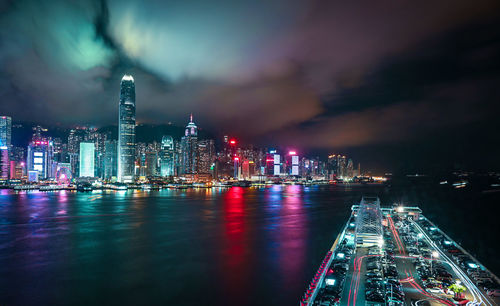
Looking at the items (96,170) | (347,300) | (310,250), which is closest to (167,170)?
(96,170)

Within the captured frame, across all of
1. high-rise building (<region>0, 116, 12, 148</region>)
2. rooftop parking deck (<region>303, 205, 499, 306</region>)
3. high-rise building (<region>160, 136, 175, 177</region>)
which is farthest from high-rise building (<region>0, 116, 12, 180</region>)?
rooftop parking deck (<region>303, 205, 499, 306</region>)

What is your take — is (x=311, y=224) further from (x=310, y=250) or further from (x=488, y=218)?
(x=488, y=218)

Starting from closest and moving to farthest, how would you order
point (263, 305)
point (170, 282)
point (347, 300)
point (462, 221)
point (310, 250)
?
point (347, 300) → point (263, 305) → point (170, 282) → point (310, 250) → point (462, 221)

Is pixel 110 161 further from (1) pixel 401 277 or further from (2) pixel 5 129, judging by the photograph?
(1) pixel 401 277

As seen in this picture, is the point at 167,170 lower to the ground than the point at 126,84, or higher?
lower

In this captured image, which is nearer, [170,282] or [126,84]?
[170,282]

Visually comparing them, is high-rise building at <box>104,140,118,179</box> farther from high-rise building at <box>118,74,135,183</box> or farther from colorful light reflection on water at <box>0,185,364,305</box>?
colorful light reflection on water at <box>0,185,364,305</box>

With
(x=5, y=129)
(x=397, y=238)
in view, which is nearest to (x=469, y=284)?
(x=397, y=238)

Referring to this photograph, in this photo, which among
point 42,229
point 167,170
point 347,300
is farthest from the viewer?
point 167,170
